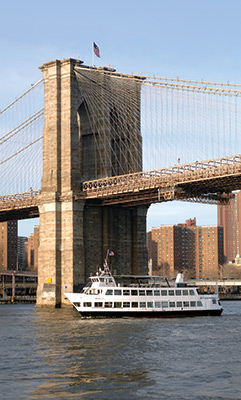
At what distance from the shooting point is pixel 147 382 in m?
34.1

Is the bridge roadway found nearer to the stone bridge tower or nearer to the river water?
the stone bridge tower

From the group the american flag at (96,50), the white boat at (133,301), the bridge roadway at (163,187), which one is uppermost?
the american flag at (96,50)

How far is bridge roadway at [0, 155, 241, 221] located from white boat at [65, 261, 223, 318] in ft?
40.6

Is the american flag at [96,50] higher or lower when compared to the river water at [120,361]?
higher

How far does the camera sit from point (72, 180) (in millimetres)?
92688

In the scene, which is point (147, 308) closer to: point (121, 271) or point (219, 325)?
point (219, 325)

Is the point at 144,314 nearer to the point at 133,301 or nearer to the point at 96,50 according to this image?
the point at 133,301

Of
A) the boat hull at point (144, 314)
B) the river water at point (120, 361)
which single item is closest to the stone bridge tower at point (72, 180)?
the boat hull at point (144, 314)

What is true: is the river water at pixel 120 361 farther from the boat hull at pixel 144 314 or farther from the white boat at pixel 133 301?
the white boat at pixel 133 301

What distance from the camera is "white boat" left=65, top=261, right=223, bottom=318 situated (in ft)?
239

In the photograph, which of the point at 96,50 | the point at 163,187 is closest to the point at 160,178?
the point at 163,187

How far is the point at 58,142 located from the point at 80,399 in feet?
219

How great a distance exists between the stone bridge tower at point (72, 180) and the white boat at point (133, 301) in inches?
640

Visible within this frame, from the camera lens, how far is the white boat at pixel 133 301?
72.8 meters
